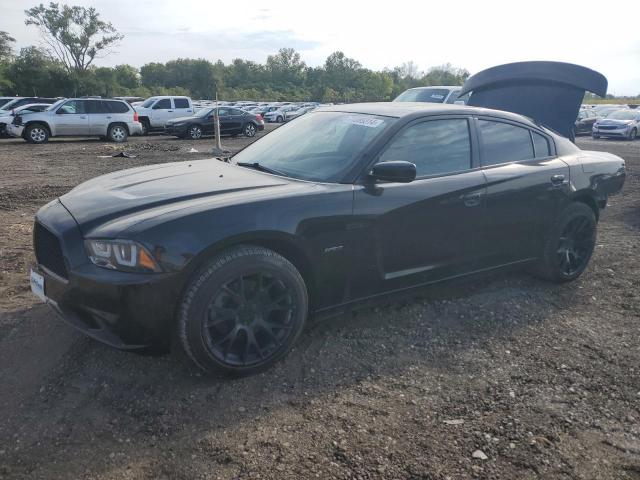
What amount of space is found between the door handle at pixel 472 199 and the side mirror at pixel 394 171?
67 centimetres

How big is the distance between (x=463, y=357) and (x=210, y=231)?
1808 millimetres

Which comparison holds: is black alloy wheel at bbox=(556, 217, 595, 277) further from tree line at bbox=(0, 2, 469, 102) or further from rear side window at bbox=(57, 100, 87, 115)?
tree line at bbox=(0, 2, 469, 102)

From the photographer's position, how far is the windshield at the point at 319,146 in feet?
11.8

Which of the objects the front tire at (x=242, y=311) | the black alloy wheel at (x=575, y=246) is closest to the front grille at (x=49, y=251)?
the front tire at (x=242, y=311)

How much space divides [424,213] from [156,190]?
178cm

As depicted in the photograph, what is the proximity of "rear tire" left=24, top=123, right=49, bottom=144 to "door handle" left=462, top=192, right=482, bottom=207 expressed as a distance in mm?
17856

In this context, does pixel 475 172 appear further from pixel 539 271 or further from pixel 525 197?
pixel 539 271

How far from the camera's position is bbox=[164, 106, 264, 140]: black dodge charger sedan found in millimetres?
21156

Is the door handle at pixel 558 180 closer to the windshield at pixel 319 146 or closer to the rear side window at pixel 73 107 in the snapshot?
the windshield at pixel 319 146

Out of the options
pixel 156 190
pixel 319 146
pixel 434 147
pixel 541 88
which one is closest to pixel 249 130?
pixel 541 88

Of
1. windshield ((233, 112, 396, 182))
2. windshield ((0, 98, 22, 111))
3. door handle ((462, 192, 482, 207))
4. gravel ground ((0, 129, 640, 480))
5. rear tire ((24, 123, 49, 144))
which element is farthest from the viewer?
windshield ((0, 98, 22, 111))

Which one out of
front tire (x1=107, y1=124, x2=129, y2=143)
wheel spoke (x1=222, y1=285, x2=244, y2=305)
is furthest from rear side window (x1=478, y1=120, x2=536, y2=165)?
front tire (x1=107, y1=124, x2=129, y2=143)

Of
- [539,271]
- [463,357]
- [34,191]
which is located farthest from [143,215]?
[34,191]

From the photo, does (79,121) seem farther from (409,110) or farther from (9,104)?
(409,110)
